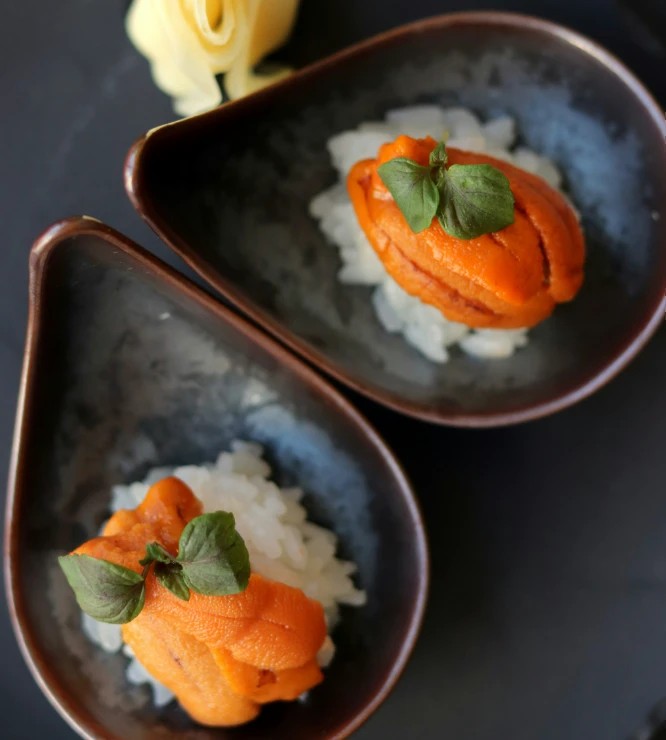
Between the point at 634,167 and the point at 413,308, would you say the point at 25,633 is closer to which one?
the point at 413,308

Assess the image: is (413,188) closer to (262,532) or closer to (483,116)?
(483,116)

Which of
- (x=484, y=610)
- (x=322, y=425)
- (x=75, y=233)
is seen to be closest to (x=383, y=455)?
(x=322, y=425)

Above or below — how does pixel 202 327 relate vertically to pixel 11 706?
above

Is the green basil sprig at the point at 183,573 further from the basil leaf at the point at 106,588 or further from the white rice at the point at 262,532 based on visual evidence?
the white rice at the point at 262,532

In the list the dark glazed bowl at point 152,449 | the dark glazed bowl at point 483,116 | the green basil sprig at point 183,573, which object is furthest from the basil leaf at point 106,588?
the dark glazed bowl at point 483,116

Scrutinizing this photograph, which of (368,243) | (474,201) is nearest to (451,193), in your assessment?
(474,201)

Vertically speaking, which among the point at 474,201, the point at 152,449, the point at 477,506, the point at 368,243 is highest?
the point at 474,201
